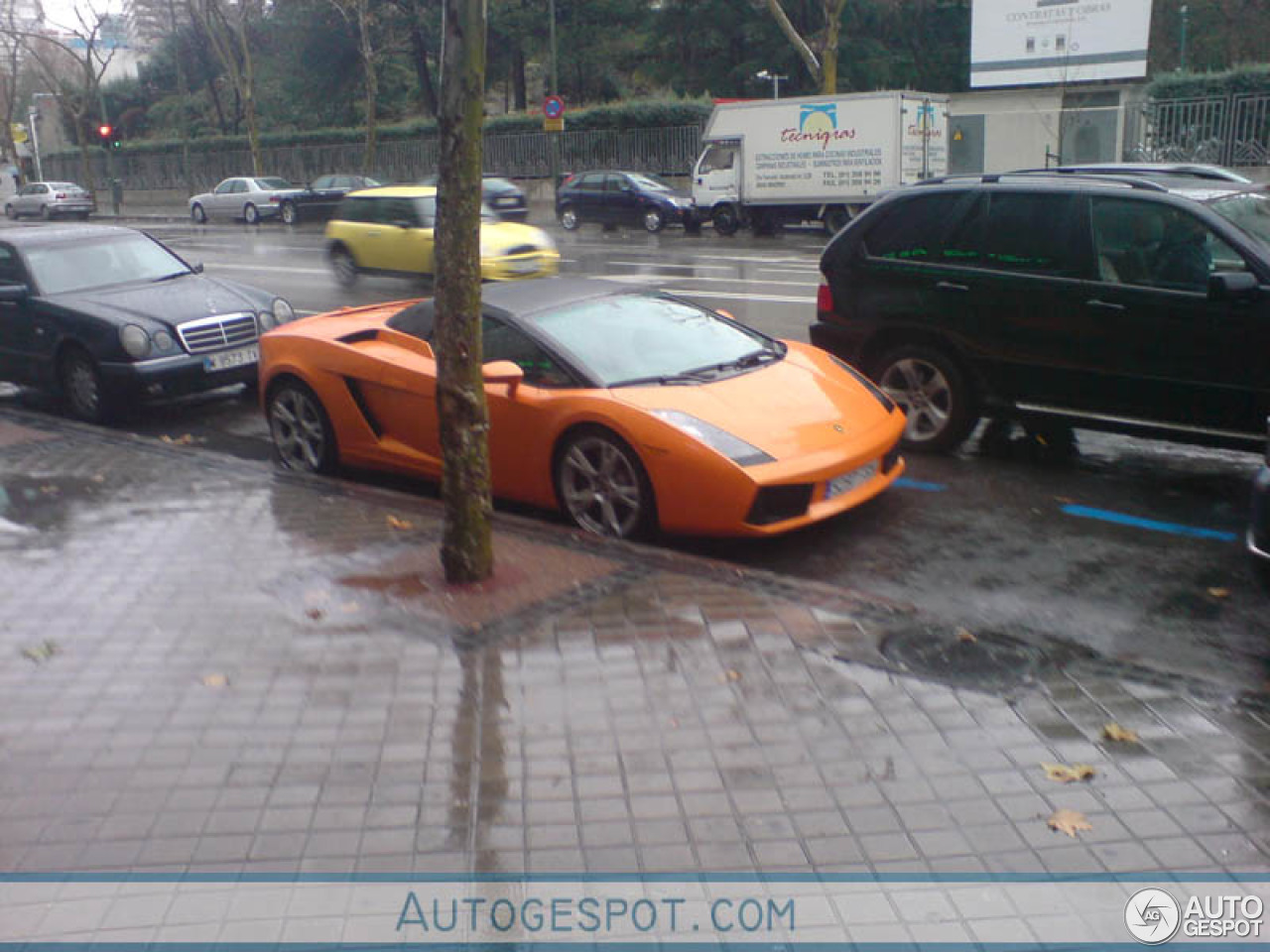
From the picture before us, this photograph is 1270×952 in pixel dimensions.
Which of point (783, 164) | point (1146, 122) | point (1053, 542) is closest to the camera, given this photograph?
point (1053, 542)

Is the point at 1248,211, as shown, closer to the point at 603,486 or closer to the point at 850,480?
the point at 850,480

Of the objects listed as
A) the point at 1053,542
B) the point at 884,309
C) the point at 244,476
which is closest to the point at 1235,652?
the point at 1053,542

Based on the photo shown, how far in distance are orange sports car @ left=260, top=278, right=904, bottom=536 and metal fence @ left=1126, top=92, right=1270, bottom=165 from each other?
85.4 ft

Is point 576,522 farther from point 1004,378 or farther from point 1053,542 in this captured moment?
point 1004,378

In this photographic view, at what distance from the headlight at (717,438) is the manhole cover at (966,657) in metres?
1.37

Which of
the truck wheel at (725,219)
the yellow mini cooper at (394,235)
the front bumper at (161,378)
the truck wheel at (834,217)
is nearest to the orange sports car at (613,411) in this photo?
the front bumper at (161,378)

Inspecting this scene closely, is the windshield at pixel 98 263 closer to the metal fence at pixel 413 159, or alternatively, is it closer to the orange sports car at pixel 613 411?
the orange sports car at pixel 613 411

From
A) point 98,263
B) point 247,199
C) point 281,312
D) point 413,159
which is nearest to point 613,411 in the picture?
point 281,312

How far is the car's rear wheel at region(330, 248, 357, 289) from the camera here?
1969cm

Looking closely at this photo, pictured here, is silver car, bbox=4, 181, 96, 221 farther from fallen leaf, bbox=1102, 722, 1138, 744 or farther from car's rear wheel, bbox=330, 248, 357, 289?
fallen leaf, bbox=1102, 722, 1138, 744

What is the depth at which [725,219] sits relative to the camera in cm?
3044

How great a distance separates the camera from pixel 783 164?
2908cm

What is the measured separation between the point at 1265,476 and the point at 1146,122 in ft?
96.9

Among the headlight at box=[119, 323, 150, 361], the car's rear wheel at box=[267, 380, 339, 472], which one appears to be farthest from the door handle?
the headlight at box=[119, 323, 150, 361]
